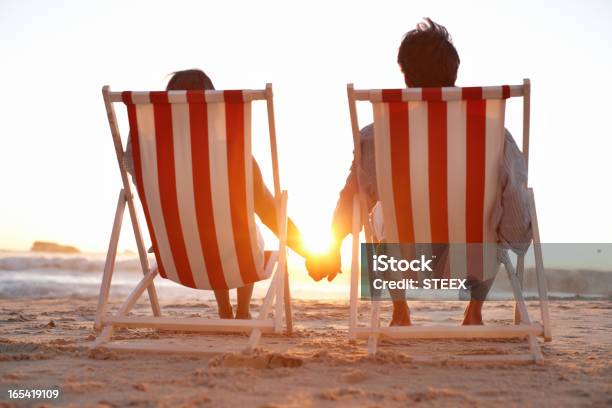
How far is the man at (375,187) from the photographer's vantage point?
3053 millimetres

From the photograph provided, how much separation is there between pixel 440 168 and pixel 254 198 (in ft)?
2.99

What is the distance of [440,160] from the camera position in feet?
9.80

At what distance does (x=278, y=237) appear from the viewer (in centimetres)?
321

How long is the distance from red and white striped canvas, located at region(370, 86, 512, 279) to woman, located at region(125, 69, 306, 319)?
608 mm

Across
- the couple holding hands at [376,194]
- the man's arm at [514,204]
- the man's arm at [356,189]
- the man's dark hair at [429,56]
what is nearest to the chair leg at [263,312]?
the couple holding hands at [376,194]

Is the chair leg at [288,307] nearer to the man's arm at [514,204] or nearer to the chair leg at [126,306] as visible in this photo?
the chair leg at [126,306]

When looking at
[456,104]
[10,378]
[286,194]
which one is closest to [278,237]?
[286,194]

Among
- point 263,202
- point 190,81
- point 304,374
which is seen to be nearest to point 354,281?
point 304,374

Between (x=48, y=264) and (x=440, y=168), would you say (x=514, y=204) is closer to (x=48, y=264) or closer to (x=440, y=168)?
(x=440, y=168)

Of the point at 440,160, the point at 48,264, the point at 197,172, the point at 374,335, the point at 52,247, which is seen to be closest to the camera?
the point at 374,335

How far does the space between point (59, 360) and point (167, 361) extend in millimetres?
437

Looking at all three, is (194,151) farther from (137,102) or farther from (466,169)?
(466,169)

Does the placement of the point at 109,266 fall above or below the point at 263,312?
above

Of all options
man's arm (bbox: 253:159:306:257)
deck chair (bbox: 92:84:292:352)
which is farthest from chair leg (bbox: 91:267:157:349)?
man's arm (bbox: 253:159:306:257)
